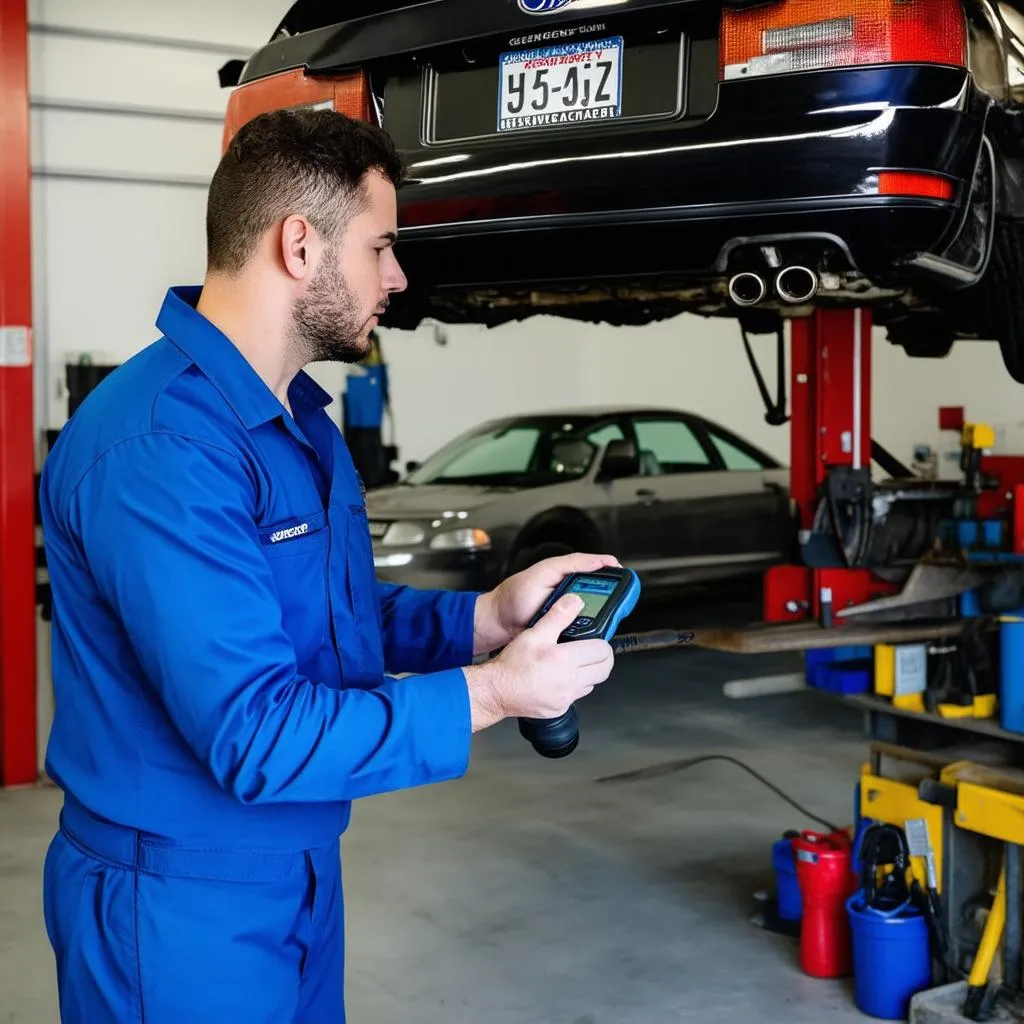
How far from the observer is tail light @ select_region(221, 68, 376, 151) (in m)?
2.91

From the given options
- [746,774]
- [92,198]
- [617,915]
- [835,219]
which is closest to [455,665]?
[835,219]

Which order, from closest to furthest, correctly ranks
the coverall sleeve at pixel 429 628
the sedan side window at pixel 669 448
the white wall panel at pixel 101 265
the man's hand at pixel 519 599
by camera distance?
the man's hand at pixel 519 599 < the coverall sleeve at pixel 429 628 < the white wall panel at pixel 101 265 < the sedan side window at pixel 669 448

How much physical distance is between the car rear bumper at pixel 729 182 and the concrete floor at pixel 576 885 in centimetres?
158

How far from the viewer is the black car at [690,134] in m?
2.40

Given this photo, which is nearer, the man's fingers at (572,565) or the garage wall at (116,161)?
the man's fingers at (572,565)

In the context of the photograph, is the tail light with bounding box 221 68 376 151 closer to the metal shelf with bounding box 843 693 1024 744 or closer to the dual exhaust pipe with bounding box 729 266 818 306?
the dual exhaust pipe with bounding box 729 266 818 306

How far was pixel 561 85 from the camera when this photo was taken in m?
2.66

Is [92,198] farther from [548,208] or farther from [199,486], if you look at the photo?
[199,486]

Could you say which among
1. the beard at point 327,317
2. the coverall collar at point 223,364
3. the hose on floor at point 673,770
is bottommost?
the hose on floor at point 673,770

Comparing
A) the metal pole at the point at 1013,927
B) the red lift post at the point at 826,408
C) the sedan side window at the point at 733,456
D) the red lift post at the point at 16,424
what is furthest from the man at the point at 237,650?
the sedan side window at the point at 733,456

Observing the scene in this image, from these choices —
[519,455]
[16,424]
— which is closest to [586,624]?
[16,424]

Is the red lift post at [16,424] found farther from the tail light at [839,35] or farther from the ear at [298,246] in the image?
the ear at [298,246]

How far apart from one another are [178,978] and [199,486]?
521mm

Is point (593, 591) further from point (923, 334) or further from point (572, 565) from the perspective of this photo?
point (923, 334)
